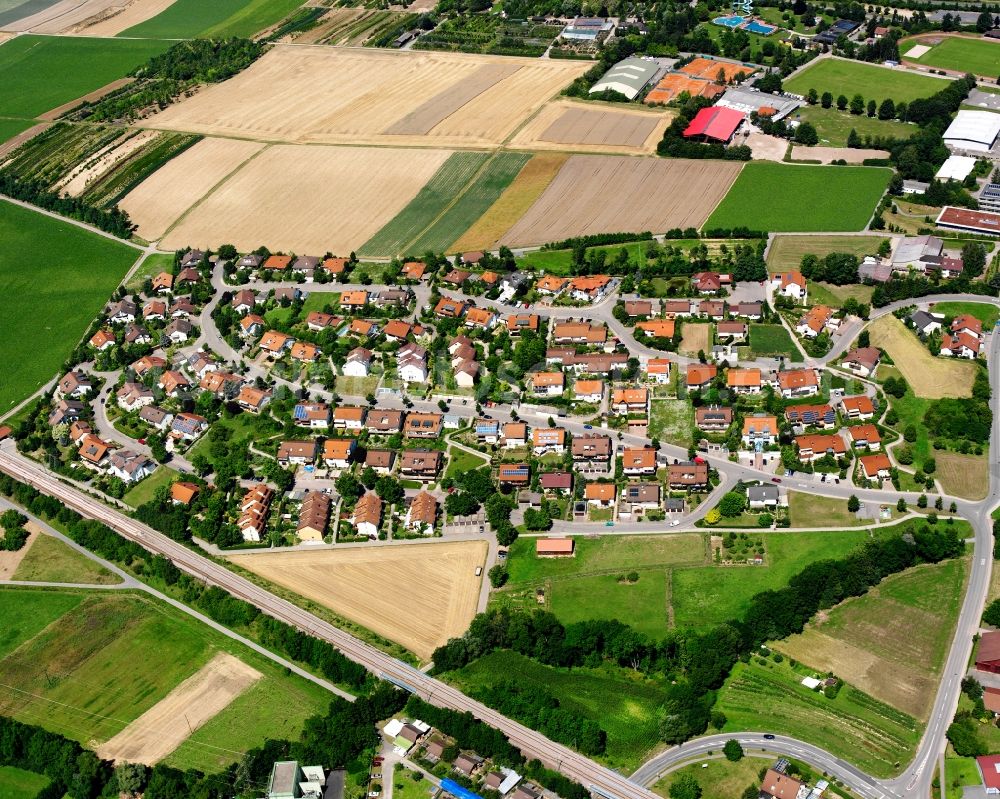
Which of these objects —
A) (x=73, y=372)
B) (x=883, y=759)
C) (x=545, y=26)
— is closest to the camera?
(x=883, y=759)

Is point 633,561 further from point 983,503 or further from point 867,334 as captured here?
point 867,334

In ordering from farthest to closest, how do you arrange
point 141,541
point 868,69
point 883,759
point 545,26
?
point 545,26 → point 868,69 → point 141,541 → point 883,759

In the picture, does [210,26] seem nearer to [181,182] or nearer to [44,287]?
[181,182]

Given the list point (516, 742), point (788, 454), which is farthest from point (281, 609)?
point (788, 454)

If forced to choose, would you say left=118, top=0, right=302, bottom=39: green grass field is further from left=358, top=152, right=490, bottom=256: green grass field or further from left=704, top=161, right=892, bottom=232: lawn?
left=704, top=161, right=892, bottom=232: lawn

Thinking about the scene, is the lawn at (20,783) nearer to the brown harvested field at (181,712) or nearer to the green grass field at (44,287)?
the brown harvested field at (181,712)

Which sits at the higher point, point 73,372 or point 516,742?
point 73,372

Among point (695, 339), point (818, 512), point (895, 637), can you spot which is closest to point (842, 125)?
point (695, 339)
